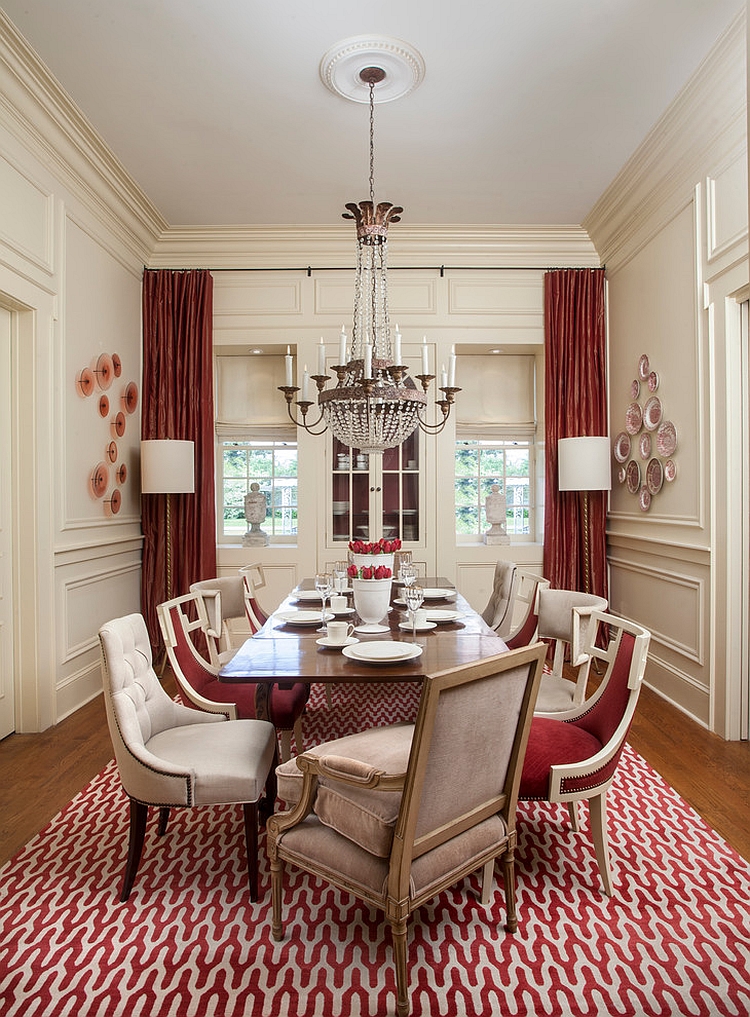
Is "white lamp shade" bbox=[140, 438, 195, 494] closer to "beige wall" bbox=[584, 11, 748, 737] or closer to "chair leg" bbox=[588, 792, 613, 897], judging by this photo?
"beige wall" bbox=[584, 11, 748, 737]

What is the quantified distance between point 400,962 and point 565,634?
5.82 feet

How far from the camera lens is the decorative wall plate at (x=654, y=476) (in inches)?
164

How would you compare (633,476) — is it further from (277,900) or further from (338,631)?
(277,900)

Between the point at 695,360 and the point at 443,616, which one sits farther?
the point at 695,360

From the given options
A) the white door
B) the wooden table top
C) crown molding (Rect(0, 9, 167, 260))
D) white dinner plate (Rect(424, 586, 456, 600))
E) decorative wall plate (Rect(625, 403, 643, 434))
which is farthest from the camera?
decorative wall plate (Rect(625, 403, 643, 434))

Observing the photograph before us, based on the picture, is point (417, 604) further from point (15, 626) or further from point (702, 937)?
point (15, 626)

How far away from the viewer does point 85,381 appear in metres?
4.07

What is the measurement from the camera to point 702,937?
1.90 meters

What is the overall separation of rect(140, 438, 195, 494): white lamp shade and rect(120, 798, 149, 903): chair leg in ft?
9.43

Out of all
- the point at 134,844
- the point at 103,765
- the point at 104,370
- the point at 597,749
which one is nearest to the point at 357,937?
the point at 134,844

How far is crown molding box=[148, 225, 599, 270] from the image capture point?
513 centimetres

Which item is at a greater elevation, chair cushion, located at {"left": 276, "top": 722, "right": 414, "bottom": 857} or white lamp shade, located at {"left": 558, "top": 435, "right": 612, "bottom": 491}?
white lamp shade, located at {"left": 558, "top": 435, "right": 612, "bottom": 491}

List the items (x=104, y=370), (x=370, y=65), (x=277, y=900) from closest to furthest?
(x=277, y=900) → (x=370, y=65) → (x=104, y=370)

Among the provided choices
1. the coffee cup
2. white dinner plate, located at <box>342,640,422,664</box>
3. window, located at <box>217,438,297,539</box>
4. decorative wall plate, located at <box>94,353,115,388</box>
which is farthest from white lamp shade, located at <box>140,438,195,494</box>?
white dinner plate, located at <box>342,640,422,664</box>
